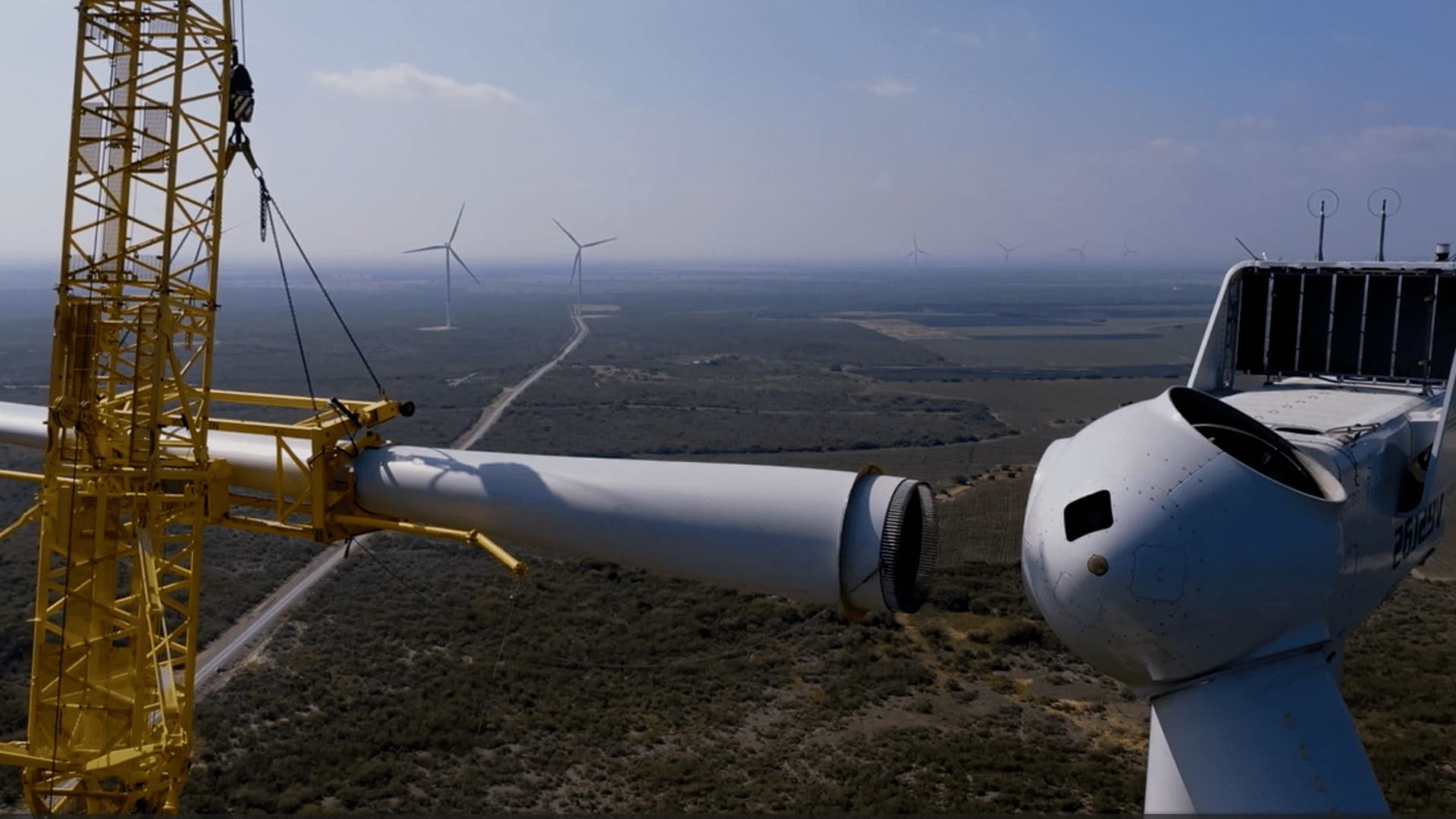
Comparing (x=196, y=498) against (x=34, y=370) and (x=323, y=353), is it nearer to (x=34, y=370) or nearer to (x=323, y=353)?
(x=34, y=370)

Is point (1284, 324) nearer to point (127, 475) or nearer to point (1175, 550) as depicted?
point (1175, 550)

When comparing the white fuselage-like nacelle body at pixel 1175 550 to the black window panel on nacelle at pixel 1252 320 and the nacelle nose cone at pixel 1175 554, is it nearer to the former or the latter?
the nacelle nose cone at pixel 1175 554

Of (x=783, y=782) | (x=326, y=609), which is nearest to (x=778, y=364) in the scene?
(x=326, y=609)

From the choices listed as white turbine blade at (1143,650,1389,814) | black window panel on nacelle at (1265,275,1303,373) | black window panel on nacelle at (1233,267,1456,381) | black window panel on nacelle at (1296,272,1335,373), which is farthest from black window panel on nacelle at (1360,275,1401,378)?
white turbine blade at (1143,650,1389,814)

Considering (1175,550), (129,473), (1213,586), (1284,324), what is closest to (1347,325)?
(1284,324)

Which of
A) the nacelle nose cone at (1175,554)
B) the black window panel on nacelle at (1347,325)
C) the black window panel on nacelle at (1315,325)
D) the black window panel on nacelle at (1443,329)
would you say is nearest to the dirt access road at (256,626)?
the nacelle nose cone at (1175,554)

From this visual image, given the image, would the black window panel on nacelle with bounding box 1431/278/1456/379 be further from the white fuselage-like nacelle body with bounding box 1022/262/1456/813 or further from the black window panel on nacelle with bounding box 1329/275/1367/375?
the white fuselage-like nacelle body with bounding box 1022/262/1456/813
